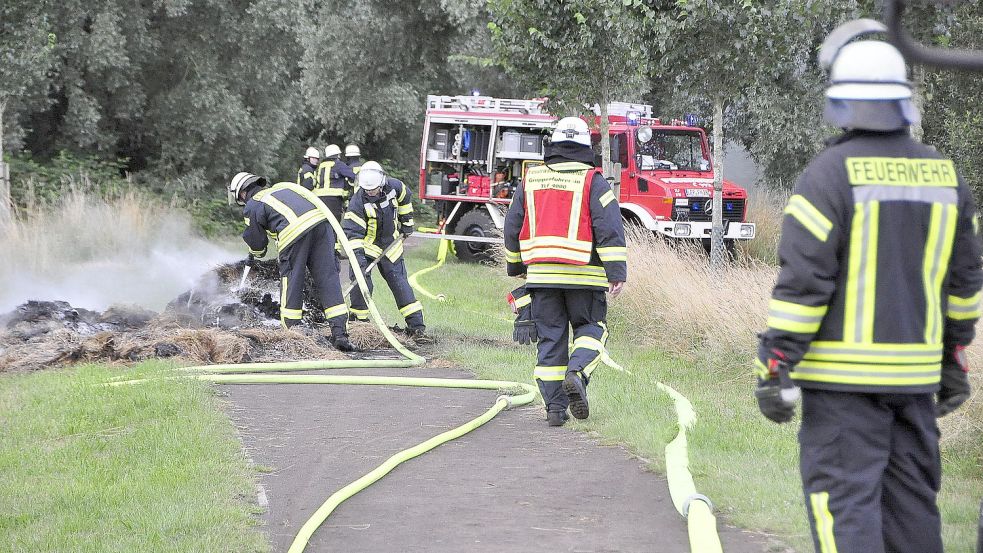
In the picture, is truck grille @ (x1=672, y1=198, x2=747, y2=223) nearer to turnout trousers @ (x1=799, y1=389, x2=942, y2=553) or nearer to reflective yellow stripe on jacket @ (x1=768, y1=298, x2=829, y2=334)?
turnout trousers @ (x1=799, y1=389, x2=942, y2=553)

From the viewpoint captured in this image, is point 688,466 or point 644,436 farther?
point 644,436

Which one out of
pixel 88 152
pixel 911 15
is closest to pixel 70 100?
pixel 88 152

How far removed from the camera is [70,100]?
78.5 feet

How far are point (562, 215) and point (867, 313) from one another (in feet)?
11.0

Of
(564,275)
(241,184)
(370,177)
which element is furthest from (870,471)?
(370,177)

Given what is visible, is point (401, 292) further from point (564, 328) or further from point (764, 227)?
point (764, 227)

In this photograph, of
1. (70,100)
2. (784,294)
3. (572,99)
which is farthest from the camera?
(70,100)

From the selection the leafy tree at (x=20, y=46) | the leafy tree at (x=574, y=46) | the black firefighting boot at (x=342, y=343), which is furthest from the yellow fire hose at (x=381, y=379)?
the leafy tree at (x=20, y=46)

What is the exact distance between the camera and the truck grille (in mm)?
17000

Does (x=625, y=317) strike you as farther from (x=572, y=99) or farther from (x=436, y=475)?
(x=436, y=475)

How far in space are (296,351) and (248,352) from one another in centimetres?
43

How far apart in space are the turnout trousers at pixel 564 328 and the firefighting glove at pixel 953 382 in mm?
3169

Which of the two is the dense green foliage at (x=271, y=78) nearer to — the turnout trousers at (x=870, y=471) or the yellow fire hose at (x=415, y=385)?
the yellow fire hose at (x=415, y=385)

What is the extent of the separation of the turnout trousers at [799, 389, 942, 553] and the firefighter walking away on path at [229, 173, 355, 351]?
6.86 m
